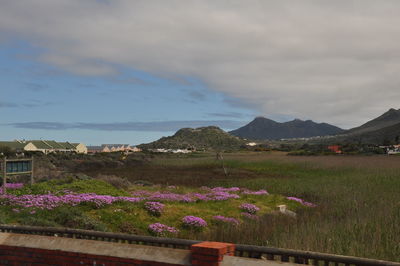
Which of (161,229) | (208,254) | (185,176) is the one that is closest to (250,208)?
(161,229)

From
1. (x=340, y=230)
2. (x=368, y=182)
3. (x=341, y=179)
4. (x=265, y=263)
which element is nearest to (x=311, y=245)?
(x=340, y=230)

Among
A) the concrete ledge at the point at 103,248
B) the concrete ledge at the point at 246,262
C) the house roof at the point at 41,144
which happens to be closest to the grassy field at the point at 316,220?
the concrete ledge at the point at 246,262

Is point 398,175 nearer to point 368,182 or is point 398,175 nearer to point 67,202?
point 368,182

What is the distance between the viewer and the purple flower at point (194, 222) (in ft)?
57.9

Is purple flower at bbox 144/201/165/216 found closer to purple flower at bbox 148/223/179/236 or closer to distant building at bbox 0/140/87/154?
purple flower at bbox 148/223/179/236

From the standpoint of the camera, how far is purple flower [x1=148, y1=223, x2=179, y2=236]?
16531 mm

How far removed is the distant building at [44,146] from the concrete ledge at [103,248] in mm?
119862

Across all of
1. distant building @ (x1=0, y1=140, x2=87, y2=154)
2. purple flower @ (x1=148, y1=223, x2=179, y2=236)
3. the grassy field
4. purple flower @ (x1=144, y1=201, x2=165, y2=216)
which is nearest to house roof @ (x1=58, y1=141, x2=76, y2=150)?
distant building @ (x1=0, y1=140, x2=87, y2=154)

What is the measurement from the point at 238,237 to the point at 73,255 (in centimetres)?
721

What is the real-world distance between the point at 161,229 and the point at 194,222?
1.70m

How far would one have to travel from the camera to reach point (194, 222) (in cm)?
1780

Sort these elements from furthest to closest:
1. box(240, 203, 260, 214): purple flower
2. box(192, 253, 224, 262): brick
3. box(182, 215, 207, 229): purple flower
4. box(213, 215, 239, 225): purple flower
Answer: box(240, 203, 260, 214): purple flower, box(213, 215, 239, 225): purple flower, box(182, 215, 207, 229): purple flower, box(192, 253, 224, 262): brick

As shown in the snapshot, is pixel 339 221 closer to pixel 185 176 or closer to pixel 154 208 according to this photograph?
pixel 154 208

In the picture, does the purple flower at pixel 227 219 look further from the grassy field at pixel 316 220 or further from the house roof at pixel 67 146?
the house roof at pixel 67 146
